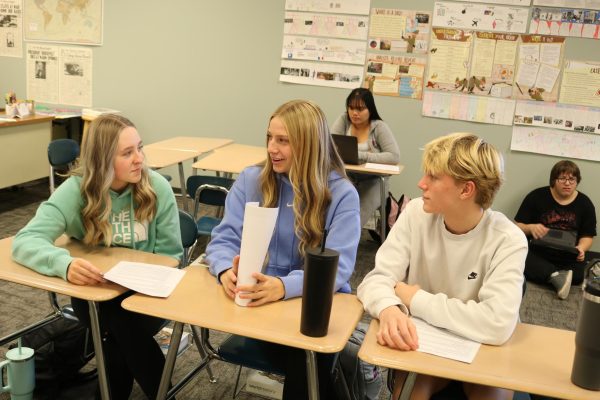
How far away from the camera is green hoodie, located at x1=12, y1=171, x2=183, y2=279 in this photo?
→ 173 cm

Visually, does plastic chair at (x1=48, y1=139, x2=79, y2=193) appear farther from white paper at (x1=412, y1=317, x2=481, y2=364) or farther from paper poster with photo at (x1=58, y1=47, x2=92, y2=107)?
white paper at (x1=412, y1=317, x2=481, y2=364)

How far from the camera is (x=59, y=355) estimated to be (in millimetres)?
2240

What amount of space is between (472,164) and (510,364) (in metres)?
0.52

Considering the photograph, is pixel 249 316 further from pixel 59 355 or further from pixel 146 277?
pixel 59 355

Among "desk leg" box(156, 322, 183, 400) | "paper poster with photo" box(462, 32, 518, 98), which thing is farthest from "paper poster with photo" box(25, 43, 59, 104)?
"desk leg" box(156, 322, 183, 400)

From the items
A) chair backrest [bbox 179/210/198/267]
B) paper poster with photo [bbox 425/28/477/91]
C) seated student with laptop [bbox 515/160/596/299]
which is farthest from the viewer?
paper poster with photo [bbox 425/28/477/91]

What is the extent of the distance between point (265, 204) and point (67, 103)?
466 cm

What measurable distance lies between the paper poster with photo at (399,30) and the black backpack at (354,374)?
11.2 feet

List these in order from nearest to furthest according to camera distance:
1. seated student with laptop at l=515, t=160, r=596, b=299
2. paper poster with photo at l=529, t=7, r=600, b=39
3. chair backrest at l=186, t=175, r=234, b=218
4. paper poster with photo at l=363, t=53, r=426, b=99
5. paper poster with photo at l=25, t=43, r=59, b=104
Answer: chair backrest at l=186, t=175, r=234, b=218
seated student with laptop at l=515, t=160, r=596, b=299
paper poster with photo at l=529, t=7, r=600, b=39
paper poster with photo at l=363, t=53, r=426, b=99
paper poster with photo at l=25, t=43, r=59, b=104

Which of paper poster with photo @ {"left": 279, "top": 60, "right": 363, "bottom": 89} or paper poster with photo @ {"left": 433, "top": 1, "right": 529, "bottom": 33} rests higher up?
paper poster with photo @ {"left": 433, "top": 1, "right": 529, "bottom": 33}

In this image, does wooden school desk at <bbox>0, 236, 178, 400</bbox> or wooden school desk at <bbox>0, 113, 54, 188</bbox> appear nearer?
wooden school desk at <bbox>0, 236, 178, 400</bbox>

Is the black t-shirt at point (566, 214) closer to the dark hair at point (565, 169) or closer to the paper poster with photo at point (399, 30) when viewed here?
the dark hair at point (565, 169)

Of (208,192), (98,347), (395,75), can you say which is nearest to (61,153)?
(208,192)

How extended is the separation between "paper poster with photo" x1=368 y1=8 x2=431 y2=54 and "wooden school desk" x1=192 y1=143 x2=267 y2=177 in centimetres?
140
